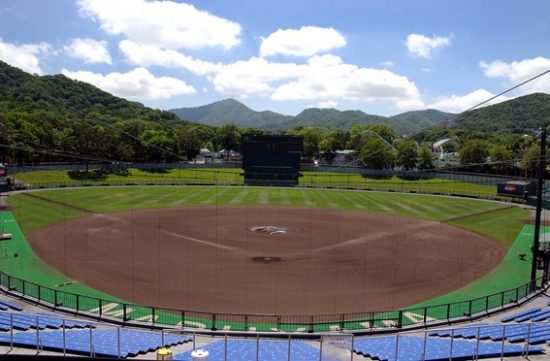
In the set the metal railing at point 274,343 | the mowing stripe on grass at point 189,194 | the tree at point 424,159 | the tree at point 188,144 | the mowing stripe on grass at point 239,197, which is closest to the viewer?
the metal railing at point 274,343

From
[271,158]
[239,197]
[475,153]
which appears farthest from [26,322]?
[475,153]

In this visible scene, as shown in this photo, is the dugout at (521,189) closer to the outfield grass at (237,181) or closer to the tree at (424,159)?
the outfield grass at (237,181)

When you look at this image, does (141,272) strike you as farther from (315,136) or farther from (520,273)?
(315,136)

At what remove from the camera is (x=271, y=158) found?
8169 cm

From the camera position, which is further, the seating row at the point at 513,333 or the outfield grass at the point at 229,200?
the outfield grass at the point at 229,200

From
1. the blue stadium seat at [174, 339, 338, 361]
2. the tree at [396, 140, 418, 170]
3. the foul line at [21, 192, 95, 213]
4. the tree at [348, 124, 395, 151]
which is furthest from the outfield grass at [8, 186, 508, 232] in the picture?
the tree at [348, 124, 395, 151]

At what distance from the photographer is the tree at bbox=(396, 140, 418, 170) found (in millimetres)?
111688

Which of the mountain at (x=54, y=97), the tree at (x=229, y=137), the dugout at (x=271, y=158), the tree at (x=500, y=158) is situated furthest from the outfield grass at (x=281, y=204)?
the tree at (x=229, y=137)

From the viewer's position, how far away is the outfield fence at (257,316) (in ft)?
64.1

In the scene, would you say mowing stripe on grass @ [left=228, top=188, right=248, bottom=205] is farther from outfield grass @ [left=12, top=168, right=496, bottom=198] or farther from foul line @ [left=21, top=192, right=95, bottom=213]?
foul line @ [left=21, top=192, right=95, bottom=213]

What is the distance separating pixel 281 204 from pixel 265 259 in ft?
95.0

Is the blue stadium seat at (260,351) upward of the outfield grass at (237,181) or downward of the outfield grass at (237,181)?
downward

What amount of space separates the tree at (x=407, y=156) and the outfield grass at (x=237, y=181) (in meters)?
15.1

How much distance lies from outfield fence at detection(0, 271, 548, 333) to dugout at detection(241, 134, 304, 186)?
59.4 m
